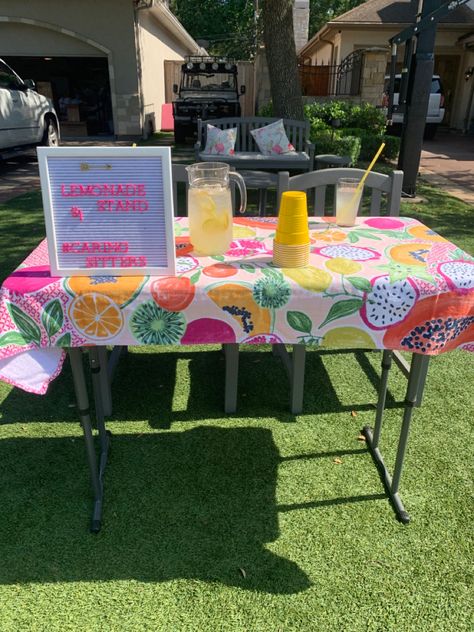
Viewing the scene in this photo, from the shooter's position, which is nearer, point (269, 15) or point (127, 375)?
point (127, 375)

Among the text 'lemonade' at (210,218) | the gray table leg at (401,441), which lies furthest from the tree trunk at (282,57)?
the text 'lemonade' at (210,218)

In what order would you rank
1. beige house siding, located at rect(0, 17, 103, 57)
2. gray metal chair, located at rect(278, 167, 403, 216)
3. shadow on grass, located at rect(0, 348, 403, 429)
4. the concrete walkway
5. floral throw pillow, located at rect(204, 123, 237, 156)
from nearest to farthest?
1. gray metal chair, located at rect(278, 167, 403, 216)
2. shadow on grass, located at rect(0, 348, 403, 429)
3. floral throw pillow, located at rect(204, 123, 237, 156)
4. the concrete walkway
5. beige house siding, located at rect(0, 17, 103, 57)

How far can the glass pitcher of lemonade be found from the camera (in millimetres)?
1683

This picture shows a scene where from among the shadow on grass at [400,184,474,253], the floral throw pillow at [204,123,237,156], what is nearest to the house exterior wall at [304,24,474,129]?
the shadow on grass at [400,184,474,253]

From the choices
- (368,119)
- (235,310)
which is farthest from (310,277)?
(368,119)

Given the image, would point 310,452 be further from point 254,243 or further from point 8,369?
point 8,369

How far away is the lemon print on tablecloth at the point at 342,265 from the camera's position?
1.62 meters

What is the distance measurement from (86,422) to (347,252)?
44.2 inches

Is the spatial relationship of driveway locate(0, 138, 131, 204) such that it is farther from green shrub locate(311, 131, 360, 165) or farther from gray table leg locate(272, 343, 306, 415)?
gray table leg locate(272, 343, 306, 415)

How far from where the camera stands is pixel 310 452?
2.39 m

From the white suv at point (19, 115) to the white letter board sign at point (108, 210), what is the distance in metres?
7.92

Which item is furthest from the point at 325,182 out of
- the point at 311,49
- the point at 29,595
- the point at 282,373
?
the point at 311,49

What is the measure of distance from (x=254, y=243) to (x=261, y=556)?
1.15 m

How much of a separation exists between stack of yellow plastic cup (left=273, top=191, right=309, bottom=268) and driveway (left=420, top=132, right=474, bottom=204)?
649 cm
